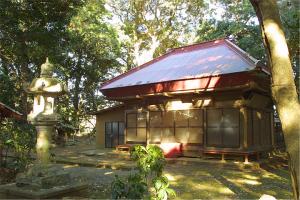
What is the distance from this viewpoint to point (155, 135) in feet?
57.3

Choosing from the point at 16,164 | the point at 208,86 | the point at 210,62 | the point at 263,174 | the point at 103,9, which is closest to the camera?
the point at 16,164

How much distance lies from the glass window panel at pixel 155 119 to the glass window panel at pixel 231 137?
3.71 m

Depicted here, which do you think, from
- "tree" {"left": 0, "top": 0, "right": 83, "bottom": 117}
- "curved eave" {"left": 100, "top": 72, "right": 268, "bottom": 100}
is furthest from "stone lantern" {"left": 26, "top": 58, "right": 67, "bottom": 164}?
"curved eave" {"left": 100, "top": 72, "right": 268, "bottom": 100}

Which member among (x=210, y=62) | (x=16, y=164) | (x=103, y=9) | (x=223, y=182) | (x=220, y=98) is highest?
(x=103, y=9)

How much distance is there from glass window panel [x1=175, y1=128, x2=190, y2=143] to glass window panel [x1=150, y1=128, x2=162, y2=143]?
3.51 feet

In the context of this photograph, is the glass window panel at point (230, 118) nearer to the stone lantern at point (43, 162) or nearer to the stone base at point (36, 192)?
the stone lantern at point (43, 162)

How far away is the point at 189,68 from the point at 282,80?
12.8m

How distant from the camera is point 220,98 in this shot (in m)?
15.1

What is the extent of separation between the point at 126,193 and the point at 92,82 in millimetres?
28070

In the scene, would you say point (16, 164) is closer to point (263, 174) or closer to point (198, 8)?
point (263, 174)

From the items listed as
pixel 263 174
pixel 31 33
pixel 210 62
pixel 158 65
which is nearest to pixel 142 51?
pixel 158 65

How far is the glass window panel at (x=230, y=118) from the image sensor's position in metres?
14.6

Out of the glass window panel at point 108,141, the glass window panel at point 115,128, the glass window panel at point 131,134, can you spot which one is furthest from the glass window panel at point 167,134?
the glass window panel at point 108,141

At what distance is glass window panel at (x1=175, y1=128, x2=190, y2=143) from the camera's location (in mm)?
16219
